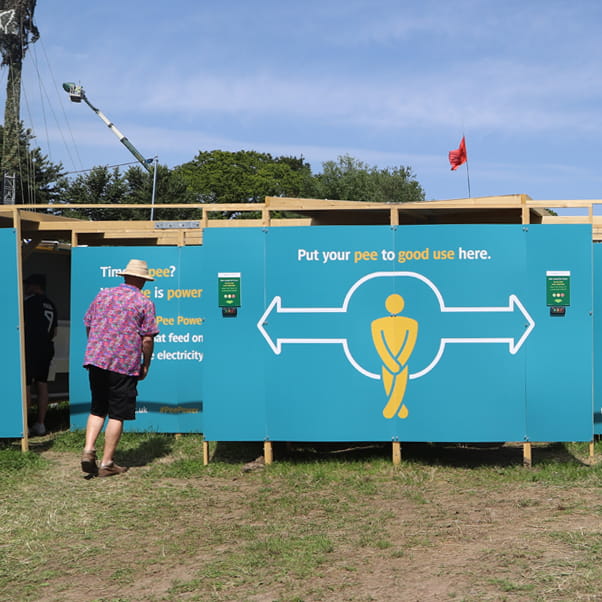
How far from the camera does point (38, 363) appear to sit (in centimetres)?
902

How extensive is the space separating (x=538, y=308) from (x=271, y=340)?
234 centimetres

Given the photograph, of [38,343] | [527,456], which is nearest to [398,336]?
[527,456]

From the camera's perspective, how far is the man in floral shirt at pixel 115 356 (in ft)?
22.2

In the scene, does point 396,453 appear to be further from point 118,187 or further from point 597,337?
point 118,187

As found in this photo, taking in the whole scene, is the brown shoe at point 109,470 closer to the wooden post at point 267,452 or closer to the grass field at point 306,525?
the grass field at point 306,525

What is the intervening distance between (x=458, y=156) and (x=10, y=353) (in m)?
8.02

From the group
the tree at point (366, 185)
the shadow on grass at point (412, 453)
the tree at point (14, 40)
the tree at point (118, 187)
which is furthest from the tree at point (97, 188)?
the shadow on grass at point (412, 453)

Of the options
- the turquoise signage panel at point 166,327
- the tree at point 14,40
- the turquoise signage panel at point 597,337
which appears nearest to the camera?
the turquoise signage panel at point 597,337

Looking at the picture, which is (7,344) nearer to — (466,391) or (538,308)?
(466,391)

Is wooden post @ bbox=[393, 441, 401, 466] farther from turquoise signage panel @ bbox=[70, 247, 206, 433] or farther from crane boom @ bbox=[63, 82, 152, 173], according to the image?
crane boom @ bbox=[63, 82, 152, 173]

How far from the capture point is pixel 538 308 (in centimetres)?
688

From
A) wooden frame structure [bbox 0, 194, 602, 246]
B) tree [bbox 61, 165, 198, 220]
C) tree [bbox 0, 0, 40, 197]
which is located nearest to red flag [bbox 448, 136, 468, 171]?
wooden frame structure [bbox 0, 194, 602, 246]

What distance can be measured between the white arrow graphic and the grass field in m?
0.99

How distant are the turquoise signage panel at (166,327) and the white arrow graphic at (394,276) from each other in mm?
1851
